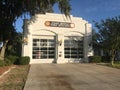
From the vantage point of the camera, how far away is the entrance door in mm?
27625

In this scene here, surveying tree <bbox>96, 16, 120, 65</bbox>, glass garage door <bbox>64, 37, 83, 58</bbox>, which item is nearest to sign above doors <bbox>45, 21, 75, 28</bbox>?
glass garage door <bbox>64, 37, 83, 58</bbox>

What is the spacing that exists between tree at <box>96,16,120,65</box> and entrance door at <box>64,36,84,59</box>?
401cm

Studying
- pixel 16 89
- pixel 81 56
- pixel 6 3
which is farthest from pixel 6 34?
pixel 16 89

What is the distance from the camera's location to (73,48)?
28109 mm

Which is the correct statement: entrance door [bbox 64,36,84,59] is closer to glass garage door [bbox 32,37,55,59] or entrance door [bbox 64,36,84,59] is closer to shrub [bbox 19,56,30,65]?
glass garage door [bbox 32,37,55,59]

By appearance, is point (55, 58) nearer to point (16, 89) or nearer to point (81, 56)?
point (81, 56)

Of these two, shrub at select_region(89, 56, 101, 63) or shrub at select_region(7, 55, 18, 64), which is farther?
shrub at select_region(89, 56, 101, 63)

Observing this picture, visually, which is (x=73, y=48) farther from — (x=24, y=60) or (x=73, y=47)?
(x=24, y=60)

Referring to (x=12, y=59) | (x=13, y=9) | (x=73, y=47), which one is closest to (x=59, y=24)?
(x=73, y=47)

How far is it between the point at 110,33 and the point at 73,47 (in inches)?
235

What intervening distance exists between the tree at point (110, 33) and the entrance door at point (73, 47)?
4.01 meters

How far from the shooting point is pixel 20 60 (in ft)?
78.6

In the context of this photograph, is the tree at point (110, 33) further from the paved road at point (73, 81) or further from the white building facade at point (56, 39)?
the paved road at point (73, 81)

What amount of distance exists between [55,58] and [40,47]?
7.76 feet
